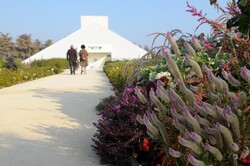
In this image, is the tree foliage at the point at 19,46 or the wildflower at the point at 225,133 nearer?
the wildflower at the point at 225,133

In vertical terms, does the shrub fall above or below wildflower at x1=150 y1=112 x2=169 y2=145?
below

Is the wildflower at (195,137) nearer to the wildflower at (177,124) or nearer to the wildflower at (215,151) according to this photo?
the wildflower at (215,151)

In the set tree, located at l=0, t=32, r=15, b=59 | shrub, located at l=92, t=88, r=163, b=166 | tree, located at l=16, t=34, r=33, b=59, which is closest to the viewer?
shrub, located at l=92, t=88, r=163, b=166

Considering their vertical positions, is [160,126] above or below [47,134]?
above

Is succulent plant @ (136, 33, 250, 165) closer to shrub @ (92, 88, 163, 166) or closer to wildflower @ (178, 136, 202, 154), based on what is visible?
wildflower @ (178, 136, 202, 154)

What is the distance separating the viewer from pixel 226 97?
2.10 m

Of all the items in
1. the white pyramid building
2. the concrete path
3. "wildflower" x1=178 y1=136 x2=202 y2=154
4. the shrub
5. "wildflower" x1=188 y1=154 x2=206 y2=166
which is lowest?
the concrete path

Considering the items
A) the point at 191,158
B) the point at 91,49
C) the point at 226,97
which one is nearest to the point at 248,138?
the point at 226,97

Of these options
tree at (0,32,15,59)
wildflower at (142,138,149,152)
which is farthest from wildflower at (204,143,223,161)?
tree at (0,32,15,59)

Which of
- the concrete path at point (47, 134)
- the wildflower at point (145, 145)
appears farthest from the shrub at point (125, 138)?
the concrete path at point (47, 134)

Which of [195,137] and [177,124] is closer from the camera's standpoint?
[195,137]

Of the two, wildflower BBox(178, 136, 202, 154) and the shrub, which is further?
the shrub

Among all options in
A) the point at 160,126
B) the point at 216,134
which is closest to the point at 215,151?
the point at 216,134

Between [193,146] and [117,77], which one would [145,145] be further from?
[117,77]
